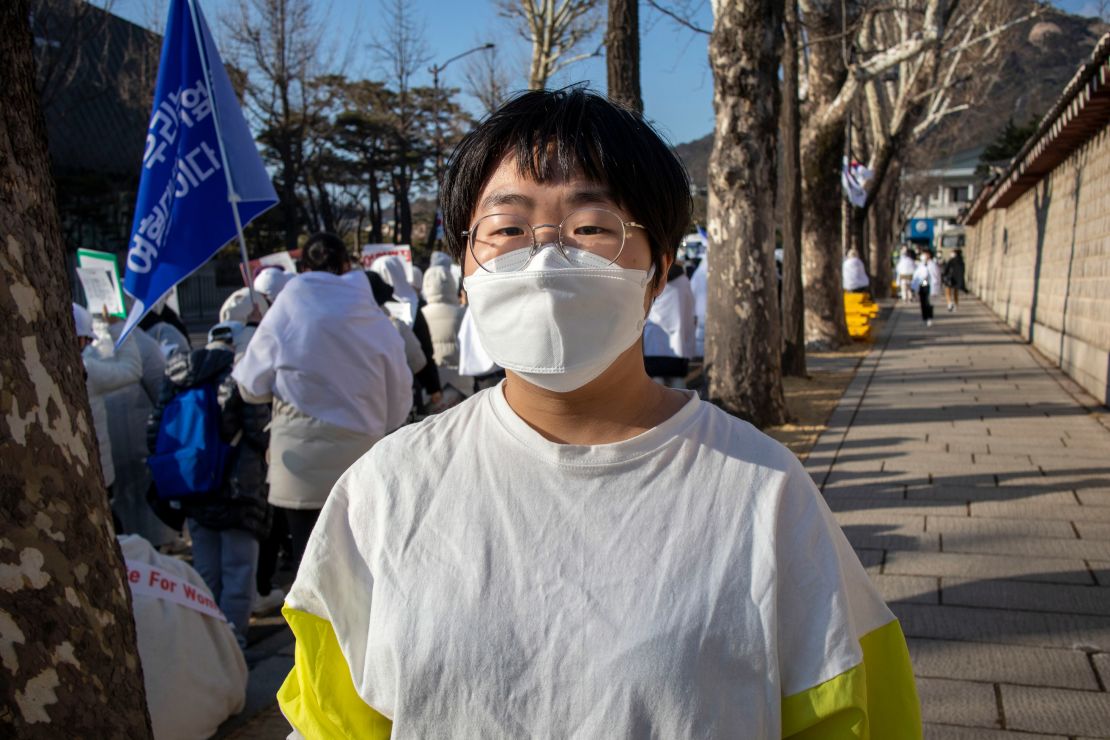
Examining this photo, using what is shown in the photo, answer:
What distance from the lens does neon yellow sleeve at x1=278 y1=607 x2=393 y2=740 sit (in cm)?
157

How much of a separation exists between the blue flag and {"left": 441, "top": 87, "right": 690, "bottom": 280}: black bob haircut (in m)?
3.48

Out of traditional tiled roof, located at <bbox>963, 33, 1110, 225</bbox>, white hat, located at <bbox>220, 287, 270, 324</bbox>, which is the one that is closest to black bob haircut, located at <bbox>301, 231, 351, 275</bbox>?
white hat, located at <bbox>220, 287, 270, 324</bbox>

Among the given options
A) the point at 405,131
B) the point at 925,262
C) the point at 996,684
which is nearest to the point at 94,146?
the point at 405,131

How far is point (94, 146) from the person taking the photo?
35812 millimetres

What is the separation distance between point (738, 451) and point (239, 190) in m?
4.45

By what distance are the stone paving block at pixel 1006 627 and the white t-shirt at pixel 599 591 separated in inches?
123

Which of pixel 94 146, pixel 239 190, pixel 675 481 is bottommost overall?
pixel 675 481

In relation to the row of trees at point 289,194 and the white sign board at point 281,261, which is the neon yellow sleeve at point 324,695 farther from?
the white sign board at point 281,261

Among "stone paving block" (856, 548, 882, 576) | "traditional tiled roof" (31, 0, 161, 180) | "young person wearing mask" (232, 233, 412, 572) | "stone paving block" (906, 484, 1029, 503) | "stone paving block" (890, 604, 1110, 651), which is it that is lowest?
"stone paving block" (906, 484, 1029, 503)

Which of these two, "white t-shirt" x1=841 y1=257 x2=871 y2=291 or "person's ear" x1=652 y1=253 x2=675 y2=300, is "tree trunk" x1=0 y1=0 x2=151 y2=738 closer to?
"person's ear" x1=652 y1=253 x2=675 y2=300

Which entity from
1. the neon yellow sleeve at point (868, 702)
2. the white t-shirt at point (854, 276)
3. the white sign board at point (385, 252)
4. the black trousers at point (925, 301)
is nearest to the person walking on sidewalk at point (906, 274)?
the black trousers at point (925, 301)

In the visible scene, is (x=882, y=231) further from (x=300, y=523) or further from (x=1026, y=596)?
(x=300, y=523)

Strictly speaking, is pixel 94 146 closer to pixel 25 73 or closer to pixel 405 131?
pixel 405 131

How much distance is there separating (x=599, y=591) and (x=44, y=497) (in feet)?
3.56
